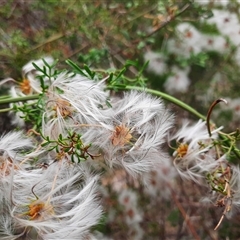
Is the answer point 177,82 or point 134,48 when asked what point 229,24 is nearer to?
point 177,82

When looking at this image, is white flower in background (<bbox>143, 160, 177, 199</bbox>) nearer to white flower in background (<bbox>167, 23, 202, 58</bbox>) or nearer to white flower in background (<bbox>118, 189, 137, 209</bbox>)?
white flower in background (<bbox>118, 189, 137, 209</bbox>)

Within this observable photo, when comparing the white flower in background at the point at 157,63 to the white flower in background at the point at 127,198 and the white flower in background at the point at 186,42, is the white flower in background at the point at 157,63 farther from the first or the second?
the white flower in background at the point at 127,198

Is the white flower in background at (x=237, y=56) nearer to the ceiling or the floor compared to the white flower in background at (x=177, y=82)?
nearer to the ceiling

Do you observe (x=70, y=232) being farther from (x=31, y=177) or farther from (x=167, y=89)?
(x=167, y=89)

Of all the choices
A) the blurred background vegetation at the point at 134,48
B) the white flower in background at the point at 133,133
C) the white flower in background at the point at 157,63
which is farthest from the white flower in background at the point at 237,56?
the white flower in background at the point at 133,133

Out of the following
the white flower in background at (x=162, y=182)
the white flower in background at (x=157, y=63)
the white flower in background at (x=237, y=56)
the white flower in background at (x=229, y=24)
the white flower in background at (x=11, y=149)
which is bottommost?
the white flower in background at (x=162, y=182)

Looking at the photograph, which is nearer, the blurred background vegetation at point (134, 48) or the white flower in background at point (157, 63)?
the blurred background vegetation at point (134, 48)

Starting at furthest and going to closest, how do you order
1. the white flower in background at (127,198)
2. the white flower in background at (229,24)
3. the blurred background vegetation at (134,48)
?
the white flower in background at (127,198) → the white flower in background at (229,24) → the blurred background vegetation at (134,48)

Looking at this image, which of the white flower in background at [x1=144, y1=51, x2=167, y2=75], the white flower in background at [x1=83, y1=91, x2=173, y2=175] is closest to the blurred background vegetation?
the white flower in background at [x1=144, y1=51, x2=167, y2=75]
